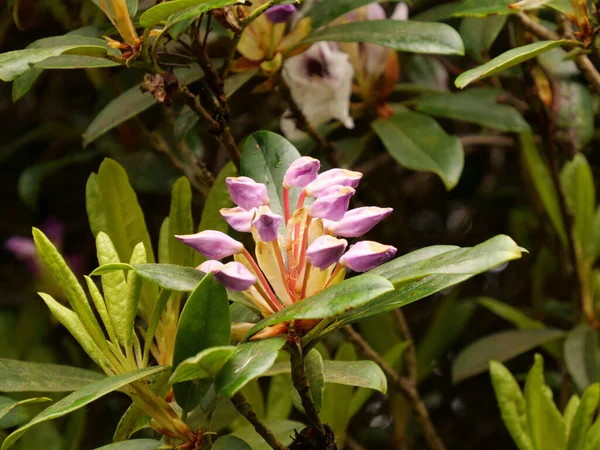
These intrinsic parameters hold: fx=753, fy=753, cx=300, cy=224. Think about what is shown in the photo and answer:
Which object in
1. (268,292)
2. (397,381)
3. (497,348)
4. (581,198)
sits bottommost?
(497,348)

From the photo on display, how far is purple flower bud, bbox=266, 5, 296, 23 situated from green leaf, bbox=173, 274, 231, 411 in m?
0.42

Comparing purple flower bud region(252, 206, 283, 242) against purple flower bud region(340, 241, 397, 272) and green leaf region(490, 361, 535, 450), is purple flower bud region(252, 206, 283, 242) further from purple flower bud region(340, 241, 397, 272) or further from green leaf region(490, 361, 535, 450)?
green leaf region(490, 361, 535, 450)

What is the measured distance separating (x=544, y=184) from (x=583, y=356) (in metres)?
0.32

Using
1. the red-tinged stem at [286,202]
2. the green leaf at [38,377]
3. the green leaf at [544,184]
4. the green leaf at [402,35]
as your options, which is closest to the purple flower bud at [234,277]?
the red-tinged stem at [286,202]

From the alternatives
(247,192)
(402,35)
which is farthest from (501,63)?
(247,192)

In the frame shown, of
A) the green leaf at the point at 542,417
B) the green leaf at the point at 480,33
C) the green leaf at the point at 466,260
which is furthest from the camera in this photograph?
the green leaf at the point at 480,33

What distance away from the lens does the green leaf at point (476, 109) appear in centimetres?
120

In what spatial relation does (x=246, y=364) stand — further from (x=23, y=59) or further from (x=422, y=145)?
(x=422, y=145)

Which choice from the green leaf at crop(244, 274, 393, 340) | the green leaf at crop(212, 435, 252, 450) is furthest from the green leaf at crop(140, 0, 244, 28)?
the green leaf at crop(212, 435, 252, 450)

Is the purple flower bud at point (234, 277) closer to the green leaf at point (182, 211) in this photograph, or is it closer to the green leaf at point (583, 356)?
the green leaf at point (182, 211)

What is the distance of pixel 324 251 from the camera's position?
623mm

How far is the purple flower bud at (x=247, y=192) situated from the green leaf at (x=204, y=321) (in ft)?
0.28

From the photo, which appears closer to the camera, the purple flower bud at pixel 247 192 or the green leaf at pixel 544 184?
the purple flower bud at pixel 247 192

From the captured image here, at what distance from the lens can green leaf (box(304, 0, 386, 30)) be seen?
102 cm
